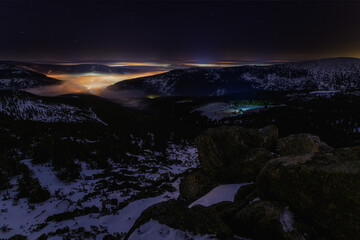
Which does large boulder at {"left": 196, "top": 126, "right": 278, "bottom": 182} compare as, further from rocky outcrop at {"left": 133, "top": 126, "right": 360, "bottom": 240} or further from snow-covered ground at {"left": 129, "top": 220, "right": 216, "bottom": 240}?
snow-covered ground at {"left": 129, "top": 220, "right": 216, "bottom": 240}

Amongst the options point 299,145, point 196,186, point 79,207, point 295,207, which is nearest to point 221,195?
point 196,186

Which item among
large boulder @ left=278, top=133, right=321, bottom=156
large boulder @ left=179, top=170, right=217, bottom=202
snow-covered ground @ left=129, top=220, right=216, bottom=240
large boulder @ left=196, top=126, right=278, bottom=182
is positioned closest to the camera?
snow-covered ground @ left=129, top=220, right=216, bottom=240

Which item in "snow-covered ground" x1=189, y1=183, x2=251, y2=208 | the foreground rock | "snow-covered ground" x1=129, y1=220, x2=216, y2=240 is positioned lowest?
"snow-covered ground" x1=189, y1=183, x2=251, y2=208

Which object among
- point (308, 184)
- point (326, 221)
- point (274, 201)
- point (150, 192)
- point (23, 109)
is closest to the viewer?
point (326, 221)

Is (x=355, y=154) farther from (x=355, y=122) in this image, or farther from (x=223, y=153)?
(x=355, y=122)

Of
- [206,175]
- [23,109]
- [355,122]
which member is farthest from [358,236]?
[355,122]

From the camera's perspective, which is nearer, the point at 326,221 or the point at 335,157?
the point at 326,221

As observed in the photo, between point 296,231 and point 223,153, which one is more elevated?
point 296,231

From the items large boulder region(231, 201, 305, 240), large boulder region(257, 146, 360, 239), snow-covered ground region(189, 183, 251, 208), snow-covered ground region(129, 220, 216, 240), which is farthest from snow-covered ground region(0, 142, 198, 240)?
large boulder region(257, 146, 360, 239)

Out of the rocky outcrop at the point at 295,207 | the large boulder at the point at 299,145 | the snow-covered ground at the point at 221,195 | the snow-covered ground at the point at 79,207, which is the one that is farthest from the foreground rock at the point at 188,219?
the large boulder at the point at 299,145
